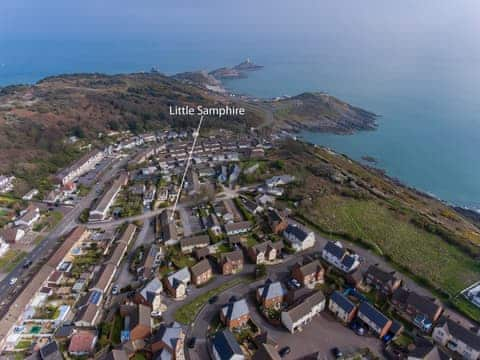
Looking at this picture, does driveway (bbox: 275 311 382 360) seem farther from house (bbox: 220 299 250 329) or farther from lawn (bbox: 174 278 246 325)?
lawn (bbox: 174 278 246 325)

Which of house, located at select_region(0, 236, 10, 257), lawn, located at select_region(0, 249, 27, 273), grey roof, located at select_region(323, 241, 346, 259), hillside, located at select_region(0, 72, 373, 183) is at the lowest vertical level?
lawn, located at select_region(0, 249, 27, 273)

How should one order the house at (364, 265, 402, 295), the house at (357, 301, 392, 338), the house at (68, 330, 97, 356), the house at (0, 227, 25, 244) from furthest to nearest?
the house at (0, 227, 25, 244) → the house at (364, 265, 402, 295) → the house at (357, 301, 392, 338) → the house at (68, 330, 97, 356)

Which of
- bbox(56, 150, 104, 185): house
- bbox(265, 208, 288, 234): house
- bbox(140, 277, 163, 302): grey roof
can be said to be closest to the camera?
bbox(140, 277, 163, 302): grey roof

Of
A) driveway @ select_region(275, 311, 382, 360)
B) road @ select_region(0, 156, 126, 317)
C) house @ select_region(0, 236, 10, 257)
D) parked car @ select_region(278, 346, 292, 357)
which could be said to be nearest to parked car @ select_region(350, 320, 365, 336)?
driveway @ select_region(275, 311, 382, 360)

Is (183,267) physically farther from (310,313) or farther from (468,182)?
(468,182)

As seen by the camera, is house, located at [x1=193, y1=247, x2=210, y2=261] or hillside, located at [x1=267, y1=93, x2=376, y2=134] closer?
house, located at [x1=193, y1=247, x2=210, y2=261]
